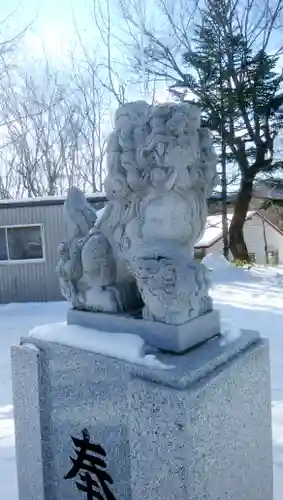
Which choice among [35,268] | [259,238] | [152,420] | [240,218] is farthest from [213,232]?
[152,420]

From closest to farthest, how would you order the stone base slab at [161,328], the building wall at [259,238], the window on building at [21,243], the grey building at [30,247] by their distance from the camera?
the stone base slab at [161,328]
the grey building at [30,247]
the window on building at [21,243]
the building wall at [259,238]

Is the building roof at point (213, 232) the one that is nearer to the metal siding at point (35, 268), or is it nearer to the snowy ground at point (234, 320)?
the snowy ground at point (234, 320)

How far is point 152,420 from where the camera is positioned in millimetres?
1261

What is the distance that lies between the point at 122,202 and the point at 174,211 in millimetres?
232

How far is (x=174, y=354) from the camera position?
4.57 feet

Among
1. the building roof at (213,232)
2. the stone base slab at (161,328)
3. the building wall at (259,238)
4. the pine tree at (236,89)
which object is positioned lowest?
the building wall at (259,238)

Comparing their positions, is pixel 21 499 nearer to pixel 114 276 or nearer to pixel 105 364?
pixel 105 364

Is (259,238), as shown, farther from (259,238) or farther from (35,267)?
(35,267)

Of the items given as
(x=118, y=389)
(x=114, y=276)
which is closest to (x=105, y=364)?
(x=118, y=389)

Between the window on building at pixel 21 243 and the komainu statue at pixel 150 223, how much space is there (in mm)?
6203

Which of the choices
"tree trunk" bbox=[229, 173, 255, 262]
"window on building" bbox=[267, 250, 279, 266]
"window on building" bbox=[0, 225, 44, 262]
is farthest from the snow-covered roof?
"window on building" bbox=[0, 225, 44, 262]

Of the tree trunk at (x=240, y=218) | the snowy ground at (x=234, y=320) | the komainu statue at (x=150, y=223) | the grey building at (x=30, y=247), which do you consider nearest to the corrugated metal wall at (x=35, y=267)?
the grey building at (x=30, y=247)

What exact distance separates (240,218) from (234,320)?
6552mm

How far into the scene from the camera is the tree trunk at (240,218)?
11.2m
